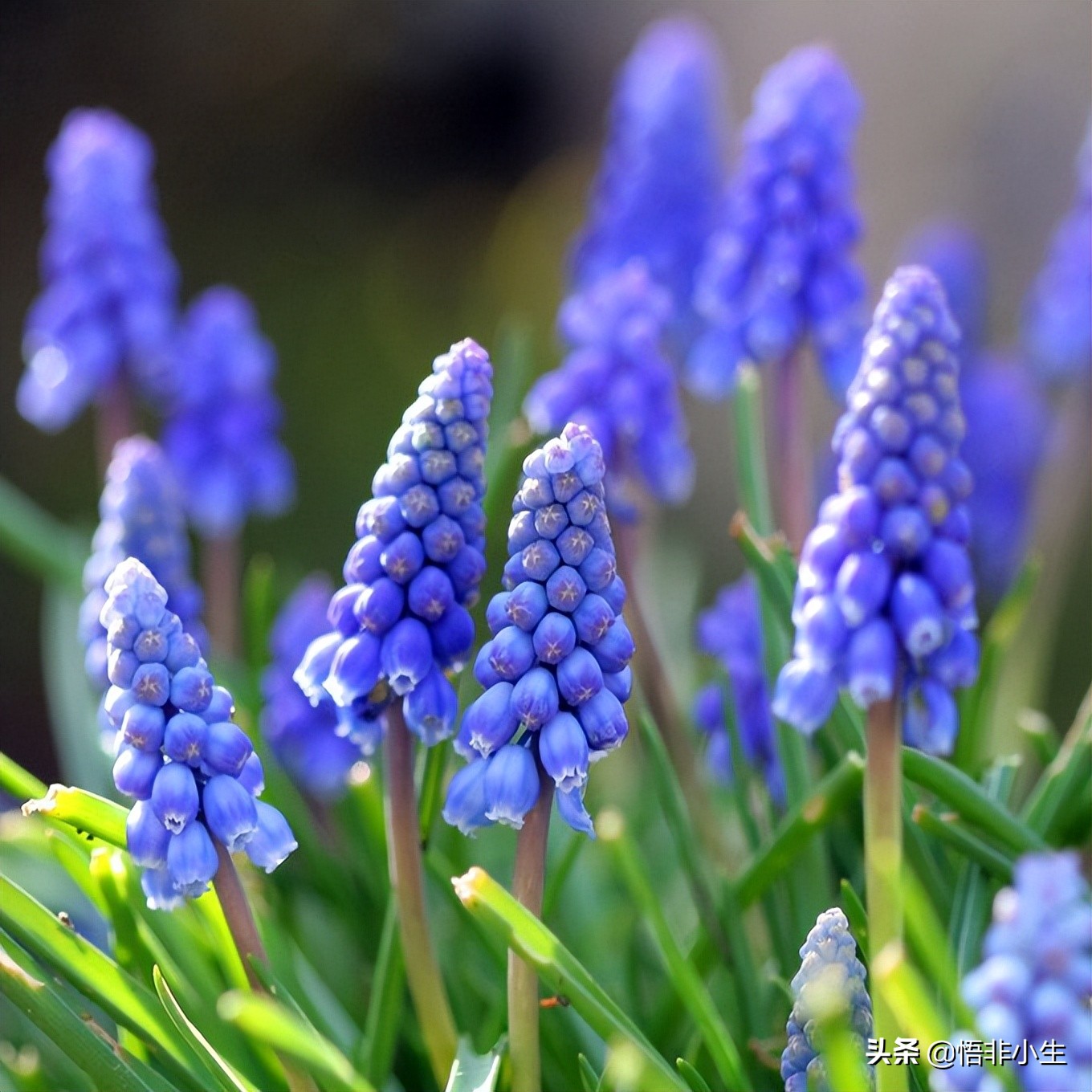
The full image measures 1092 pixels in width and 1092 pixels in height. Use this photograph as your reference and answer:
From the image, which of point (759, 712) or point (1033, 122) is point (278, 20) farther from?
point (759, 712)

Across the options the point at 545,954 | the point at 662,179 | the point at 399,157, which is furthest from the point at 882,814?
the point at 399,157

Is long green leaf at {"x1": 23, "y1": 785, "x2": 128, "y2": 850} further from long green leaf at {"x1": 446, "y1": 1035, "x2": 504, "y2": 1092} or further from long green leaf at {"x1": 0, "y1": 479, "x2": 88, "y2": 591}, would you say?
long green leaf at {"x1": 0, "y1": 479, "x2": 88, "y2": 591}

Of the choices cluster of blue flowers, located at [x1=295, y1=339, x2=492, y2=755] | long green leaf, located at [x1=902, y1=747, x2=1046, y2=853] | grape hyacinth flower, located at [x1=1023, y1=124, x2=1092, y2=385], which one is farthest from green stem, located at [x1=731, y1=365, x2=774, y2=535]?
grape hyacinth flower, located at [x1=1023, y1=124, x2=1092, y2=385]

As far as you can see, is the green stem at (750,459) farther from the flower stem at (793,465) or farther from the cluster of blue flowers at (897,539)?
the cluster of blue flowers at (897,539)

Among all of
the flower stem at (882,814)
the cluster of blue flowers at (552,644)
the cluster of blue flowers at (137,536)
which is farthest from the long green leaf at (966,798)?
the cluster of blue flowers at (137,536)

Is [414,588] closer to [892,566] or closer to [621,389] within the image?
[892,566]

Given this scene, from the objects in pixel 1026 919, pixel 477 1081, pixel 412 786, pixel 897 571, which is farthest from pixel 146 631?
pixel 1026 919
